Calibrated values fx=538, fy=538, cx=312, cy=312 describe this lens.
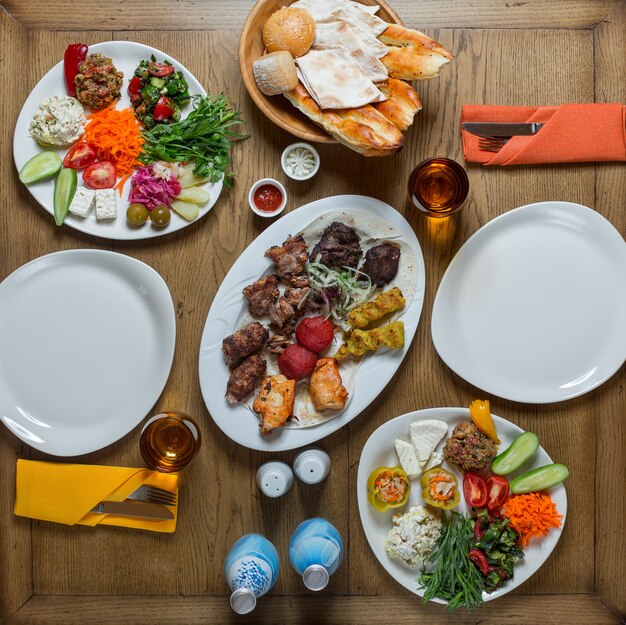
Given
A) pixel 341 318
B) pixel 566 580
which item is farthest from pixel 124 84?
pixel 566 580

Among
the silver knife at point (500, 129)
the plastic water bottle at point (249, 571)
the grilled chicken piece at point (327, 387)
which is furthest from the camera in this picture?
the silver knife at point (500, 129)

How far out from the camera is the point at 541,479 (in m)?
1.99

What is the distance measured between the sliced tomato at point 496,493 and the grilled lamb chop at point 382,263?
0.85 meters

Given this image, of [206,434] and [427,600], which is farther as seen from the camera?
[206,434]

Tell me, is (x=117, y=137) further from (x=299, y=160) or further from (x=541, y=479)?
(x=541, y=479)

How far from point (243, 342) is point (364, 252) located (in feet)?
1.84

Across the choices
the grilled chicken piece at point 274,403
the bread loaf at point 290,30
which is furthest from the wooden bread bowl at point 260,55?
the grilled chicken piece at point 274,403

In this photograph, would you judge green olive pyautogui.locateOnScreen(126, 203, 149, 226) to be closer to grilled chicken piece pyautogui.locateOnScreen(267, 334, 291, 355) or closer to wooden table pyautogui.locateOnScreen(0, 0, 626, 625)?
wooden table pyautogui.locateOnScreen(0, 0, 626, 625)

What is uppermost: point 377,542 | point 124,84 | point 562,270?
point 124,84

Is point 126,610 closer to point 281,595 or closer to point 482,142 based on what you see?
point 281,595

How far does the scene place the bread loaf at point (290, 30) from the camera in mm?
1855

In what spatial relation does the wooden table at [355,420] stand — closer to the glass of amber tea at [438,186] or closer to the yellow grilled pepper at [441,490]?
the glass of amber tea at [438,186]

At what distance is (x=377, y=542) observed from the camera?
2016 mm

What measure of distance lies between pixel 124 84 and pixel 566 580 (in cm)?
255
